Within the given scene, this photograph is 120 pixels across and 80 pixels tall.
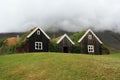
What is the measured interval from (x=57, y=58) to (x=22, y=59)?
19.5ft

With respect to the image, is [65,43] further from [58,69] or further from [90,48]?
[58,69]

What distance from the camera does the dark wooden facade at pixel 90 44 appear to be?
288 feet

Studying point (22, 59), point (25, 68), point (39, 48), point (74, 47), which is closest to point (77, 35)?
point (74, 47)

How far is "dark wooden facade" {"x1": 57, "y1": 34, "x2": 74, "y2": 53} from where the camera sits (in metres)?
84.2

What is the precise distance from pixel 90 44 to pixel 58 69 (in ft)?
154

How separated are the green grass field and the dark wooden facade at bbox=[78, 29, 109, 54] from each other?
36.9m

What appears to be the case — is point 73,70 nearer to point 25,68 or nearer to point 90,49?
point 25,68

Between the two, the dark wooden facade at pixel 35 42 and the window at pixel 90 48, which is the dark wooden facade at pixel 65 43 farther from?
the window at pixel 90 48

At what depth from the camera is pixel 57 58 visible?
163ft

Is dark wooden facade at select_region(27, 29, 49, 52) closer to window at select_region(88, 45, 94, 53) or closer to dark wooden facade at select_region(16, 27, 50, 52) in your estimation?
dark wooden facade at select_region(16, 27, 50, 52)

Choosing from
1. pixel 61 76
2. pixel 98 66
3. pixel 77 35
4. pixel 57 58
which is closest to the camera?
pixel 61 76

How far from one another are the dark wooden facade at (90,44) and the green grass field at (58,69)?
36.9m

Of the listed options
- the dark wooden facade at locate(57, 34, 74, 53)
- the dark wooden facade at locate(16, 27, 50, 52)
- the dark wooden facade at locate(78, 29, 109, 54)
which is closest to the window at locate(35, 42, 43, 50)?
the dark wooden facade at locate(16, 27, 50, 52)

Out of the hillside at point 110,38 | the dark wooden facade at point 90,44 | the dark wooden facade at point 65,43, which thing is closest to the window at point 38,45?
the dark wooden facade at point 65,43
